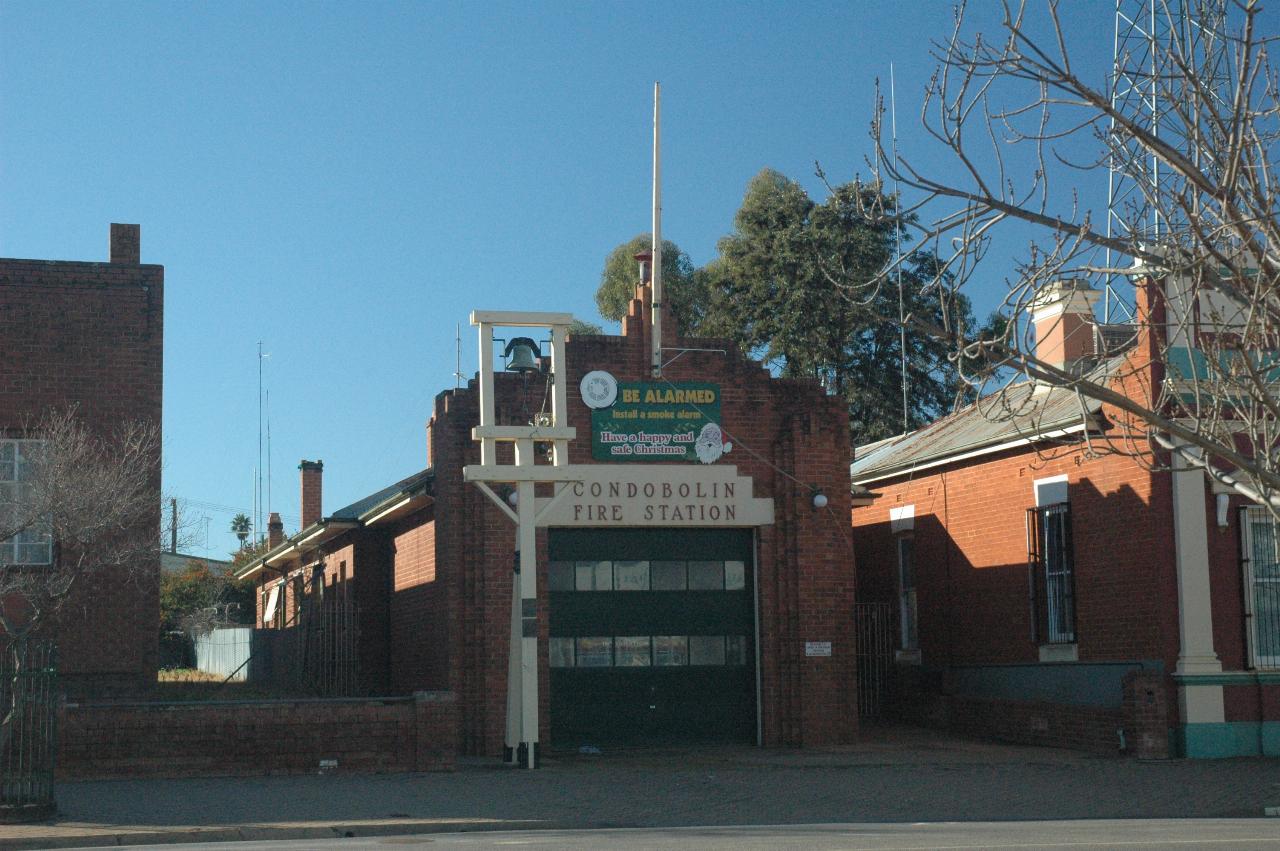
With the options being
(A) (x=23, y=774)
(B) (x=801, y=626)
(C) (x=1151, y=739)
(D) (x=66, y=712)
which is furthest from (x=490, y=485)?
(C) (x=1151, y=739)

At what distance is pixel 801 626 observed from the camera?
21.7 m

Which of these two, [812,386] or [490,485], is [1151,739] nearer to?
[812,386]

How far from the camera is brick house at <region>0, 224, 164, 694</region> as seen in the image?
791 inches

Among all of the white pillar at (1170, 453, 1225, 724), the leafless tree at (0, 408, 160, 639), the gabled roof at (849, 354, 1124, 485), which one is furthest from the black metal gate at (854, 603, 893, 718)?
the leafless tree at (0, 408, 160, 639)

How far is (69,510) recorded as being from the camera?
55.6 ft

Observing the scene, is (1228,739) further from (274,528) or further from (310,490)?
(274,528)

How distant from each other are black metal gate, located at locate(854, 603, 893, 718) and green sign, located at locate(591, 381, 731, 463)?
20.2 feet

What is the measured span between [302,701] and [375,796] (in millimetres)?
2751

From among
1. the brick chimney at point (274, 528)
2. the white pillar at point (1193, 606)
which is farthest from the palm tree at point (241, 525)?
the white pillar at point (1193, 606)

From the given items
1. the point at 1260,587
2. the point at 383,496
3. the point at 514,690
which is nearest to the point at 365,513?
the point at 383,496

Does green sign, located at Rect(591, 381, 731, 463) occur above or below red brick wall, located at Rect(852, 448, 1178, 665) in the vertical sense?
above

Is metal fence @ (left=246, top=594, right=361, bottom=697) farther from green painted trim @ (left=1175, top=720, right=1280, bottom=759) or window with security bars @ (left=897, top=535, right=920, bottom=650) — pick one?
green painted trim @ (left=1175, top=720, right=1280, bottom=759)

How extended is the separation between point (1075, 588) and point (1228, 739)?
3006mm

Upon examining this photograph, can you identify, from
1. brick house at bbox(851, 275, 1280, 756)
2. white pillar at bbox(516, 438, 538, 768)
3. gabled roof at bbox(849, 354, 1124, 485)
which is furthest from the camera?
gabled roof at bbox(849, 354, 1124, 485)
